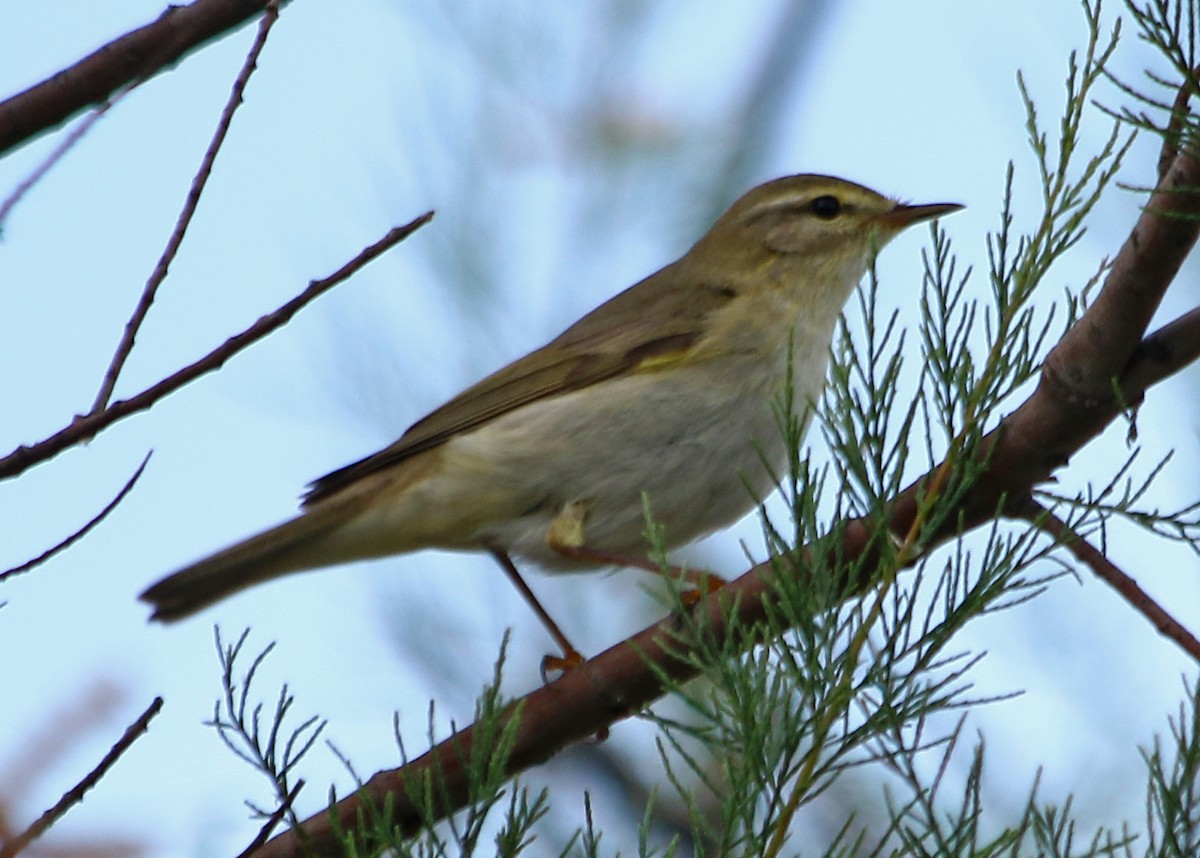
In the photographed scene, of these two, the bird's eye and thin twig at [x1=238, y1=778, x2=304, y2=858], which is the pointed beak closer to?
the bird's eye

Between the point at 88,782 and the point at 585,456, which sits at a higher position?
the point at 585,456

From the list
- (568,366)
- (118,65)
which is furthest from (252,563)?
(118,65)

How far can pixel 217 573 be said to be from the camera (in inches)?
161

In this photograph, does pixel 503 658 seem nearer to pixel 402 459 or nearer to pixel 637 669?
pixel 637 669

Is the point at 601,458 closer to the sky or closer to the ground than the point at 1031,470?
closer to the sky

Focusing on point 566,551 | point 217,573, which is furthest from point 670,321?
point 217,573

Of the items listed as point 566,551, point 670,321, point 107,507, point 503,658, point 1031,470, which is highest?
point 670,321

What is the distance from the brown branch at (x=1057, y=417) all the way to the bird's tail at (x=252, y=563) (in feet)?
4.49

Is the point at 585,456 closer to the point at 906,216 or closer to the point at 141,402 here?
the point at 906,216

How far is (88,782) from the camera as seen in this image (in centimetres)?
211

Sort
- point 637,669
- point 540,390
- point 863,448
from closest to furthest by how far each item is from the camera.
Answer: point 863,448 < point 637,669 < point 540,390

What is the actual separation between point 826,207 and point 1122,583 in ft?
8.64

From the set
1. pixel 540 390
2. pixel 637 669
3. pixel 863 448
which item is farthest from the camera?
pixel 540 390

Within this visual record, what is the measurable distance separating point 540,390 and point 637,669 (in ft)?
5.29
